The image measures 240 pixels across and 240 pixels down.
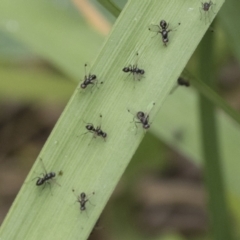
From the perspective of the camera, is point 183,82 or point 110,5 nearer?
point 110,5

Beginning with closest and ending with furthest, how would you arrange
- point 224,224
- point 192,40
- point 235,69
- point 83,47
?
1. point 192,40
2. point 224,224
3. point 83,47
4. point 235,69

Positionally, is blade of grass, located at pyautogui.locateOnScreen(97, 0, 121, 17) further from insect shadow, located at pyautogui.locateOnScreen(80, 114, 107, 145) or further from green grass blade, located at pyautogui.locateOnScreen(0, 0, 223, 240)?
insect shadow, located at pyautogui.locateOnScreen(80, 114, 107, 145)

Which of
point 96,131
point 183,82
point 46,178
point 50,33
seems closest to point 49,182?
point 46,178

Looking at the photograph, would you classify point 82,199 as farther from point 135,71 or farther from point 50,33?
point 50,33

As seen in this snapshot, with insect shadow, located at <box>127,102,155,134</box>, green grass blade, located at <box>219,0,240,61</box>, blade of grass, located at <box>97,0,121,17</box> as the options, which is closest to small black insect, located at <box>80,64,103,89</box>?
insect shadow, located at <box>127,102,155,134</box>

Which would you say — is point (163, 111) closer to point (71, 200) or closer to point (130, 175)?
point (130, 175)

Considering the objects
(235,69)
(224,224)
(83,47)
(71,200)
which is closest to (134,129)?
(71,200)
